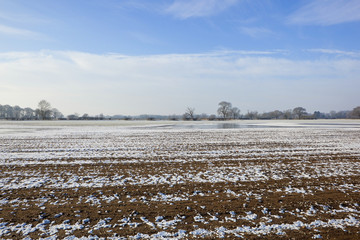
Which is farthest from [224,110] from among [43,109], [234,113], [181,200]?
[181,200]

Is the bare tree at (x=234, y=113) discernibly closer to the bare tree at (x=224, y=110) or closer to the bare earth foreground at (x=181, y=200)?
the bare tree at (x=224, y=110)

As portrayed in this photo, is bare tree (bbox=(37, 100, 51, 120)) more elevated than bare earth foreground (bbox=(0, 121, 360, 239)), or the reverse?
bare tree (bbox=(37, 100, 51, 120))

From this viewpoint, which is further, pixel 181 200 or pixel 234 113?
pixel 234 113

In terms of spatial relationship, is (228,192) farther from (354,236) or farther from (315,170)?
(315,170)

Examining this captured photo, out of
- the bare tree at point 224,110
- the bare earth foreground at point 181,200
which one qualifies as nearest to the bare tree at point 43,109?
the bare tree at point 224,110

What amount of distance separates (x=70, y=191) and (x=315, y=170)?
11.6 metres

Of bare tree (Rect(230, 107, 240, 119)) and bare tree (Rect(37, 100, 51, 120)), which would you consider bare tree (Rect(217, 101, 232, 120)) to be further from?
bare tree (Rect(37, 100, 51, 120))

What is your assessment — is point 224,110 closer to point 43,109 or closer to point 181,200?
point 43,109

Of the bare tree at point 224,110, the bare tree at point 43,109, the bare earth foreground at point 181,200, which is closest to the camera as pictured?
the bare earth foreground at point 181,200

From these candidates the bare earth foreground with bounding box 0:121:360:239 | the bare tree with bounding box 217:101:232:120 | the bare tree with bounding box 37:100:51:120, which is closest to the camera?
the bare earth foreground with bounding box 0:121:360:239

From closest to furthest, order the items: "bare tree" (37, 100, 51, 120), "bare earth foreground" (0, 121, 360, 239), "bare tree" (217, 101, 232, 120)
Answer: "bare earth foreground" (0, 121, 360, 239) < "bare tree" (37, 100, 51, 120) < "bare tree" (217, 101, 232, 120)

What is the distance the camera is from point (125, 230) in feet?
17.8

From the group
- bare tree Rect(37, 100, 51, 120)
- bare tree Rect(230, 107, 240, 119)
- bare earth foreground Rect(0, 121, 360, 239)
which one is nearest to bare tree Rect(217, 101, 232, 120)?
bare tree Rect(230, 107, 240, 119)

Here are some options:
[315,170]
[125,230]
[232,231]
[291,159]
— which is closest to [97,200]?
[125,230]
